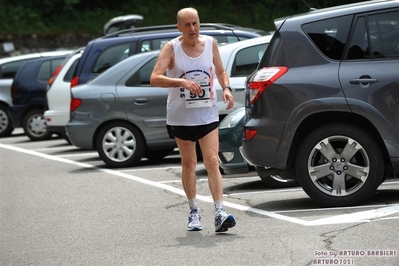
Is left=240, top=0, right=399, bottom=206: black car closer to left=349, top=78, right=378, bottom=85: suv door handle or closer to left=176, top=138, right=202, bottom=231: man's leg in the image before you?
left=349, top=78, right=378, bottom=85: suv door handle

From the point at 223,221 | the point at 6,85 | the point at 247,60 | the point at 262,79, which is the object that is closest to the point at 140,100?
the point at 247,60

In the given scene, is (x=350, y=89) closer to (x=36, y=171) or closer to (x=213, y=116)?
(x=213, y=116)

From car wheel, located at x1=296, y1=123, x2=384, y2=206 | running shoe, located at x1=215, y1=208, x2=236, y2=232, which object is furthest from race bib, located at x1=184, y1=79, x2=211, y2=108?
car wheel, located at x1=296, y1=123, x2=384, y2=206

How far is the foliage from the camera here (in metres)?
38.7

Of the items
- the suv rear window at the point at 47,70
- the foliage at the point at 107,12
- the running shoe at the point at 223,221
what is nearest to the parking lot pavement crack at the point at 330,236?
the running shoe at the point at 223,221

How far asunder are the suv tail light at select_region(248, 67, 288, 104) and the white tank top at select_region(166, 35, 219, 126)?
917 mm

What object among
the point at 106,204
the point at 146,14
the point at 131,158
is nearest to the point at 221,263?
the point at 106,204

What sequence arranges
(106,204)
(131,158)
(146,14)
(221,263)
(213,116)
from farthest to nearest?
(146,14), (131,158), (106,204), (213,116), (221,263)

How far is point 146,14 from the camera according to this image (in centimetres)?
4053

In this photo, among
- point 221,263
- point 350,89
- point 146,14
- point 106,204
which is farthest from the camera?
point 146,14

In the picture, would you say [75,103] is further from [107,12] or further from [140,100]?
[107,12]

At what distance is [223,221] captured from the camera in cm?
805

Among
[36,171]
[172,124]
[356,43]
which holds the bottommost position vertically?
[36,171]

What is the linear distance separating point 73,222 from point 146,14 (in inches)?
1242
